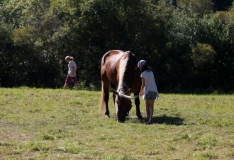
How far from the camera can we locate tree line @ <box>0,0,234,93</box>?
24562 millimetres

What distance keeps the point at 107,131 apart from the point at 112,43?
13.6 m

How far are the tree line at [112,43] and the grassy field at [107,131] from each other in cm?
750

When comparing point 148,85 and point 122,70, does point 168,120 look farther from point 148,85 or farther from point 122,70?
point 122,70

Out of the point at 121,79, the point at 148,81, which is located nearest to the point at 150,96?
the point at 148,81

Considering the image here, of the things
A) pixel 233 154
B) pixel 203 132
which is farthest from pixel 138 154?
pixel 203 132

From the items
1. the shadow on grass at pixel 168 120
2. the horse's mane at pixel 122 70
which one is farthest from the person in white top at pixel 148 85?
the horse's mane at pixel 122 70

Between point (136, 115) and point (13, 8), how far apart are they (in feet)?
55.6

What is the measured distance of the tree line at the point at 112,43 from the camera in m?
24.6

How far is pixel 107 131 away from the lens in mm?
11445

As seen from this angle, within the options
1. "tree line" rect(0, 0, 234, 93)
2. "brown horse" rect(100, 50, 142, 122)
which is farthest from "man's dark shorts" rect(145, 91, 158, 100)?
"tree line" rect(0, 0, 234, 93)

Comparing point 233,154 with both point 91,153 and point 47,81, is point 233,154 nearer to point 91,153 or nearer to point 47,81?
point 91,153

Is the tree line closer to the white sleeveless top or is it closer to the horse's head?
the horse's head

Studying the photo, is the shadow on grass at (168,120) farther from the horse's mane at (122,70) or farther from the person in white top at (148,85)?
the horse's mane at (122,70)

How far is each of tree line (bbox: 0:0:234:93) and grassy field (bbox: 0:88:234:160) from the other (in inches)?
295
